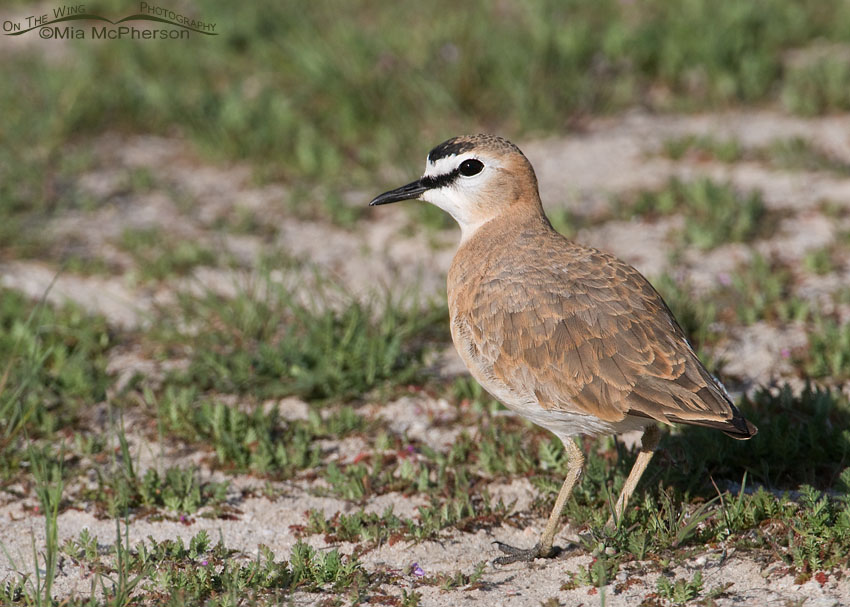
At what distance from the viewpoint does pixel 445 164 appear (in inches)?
199

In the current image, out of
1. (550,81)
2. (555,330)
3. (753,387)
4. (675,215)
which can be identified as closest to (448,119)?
(550,81)

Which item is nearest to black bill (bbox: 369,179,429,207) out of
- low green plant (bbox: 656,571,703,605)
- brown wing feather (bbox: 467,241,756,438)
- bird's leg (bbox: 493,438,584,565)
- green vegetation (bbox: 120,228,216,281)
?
brown wing feather (bbox: 467,241,756,438)

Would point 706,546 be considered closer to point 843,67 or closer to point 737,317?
point 737,317

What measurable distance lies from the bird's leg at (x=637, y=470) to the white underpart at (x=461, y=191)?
4.56 feet

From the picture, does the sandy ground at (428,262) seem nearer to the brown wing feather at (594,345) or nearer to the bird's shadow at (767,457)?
the bird's shadow at (767,457)

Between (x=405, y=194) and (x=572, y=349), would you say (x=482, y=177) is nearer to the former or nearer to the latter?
(x=405, y=194)

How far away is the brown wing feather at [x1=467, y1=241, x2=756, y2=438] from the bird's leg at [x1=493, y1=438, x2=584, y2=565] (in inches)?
13.6

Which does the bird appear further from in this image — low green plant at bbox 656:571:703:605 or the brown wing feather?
low green plant at bbox 656:571:703:605

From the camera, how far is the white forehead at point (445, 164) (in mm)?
5016

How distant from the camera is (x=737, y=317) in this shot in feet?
19.7

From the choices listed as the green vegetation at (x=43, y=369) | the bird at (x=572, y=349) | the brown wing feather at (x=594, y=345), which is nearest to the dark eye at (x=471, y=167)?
the bird at (x=572, y=349)

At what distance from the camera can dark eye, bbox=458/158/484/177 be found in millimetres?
5016

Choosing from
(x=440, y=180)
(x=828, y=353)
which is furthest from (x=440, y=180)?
(x=828, y=353)

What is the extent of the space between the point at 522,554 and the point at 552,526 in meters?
0.18
